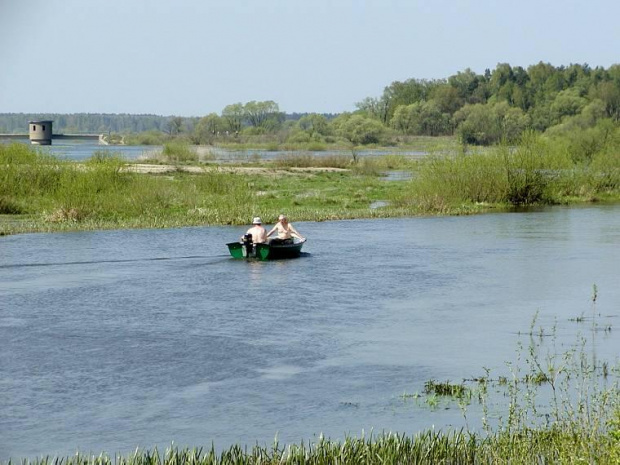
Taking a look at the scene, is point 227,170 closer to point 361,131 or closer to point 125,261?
point 125,261

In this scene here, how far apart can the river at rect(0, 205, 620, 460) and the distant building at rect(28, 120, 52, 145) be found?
110 metres

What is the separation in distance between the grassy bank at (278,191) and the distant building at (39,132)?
8881cm

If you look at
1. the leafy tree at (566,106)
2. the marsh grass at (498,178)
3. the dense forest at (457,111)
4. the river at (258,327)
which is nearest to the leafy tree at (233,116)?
the dense forest at (457,111)

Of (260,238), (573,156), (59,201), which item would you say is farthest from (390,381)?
(573,156)

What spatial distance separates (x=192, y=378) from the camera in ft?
56.0

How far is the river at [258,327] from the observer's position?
14.6 meters

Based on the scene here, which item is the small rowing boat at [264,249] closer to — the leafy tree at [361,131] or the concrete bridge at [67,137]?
the concrete bridge at [67,137]

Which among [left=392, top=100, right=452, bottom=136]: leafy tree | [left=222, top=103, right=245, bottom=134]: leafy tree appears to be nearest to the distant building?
[left=222, top=103, right=245, bottom=134]: leafy tree

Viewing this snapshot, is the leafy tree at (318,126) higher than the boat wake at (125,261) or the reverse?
higher

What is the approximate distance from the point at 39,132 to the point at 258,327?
5078 inches

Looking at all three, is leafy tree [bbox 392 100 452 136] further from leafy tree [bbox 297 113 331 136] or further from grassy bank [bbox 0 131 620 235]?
grassy bank [bbox 0 131 620 235]

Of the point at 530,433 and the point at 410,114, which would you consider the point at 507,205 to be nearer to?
the point at 530,433

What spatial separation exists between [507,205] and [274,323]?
3180 centimetres

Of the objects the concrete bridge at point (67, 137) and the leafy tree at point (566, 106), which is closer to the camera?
the leafy tree at point (566, 106)
